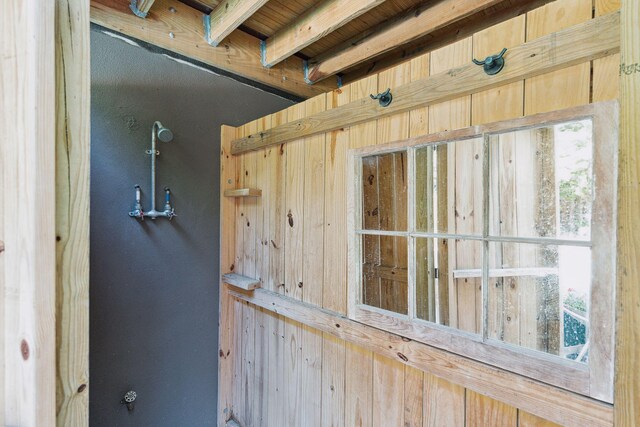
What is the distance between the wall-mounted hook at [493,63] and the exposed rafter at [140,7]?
4.91 ft

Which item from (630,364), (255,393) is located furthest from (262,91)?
(630,364)

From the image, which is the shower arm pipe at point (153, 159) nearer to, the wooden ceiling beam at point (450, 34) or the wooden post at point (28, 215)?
the wooden post at point (28, 215)

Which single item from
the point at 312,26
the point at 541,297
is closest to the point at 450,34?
the point at 312,26

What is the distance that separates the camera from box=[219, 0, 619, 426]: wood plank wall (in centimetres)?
79

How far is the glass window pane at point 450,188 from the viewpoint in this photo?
3.06 feet

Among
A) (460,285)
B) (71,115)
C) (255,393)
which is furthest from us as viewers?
(255,393)

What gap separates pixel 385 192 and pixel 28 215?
98 centimetres

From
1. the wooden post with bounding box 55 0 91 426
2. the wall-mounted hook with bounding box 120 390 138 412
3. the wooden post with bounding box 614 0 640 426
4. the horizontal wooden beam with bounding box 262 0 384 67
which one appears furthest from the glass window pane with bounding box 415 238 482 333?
the wall-mounted hook with bounding box 120 390 138 412

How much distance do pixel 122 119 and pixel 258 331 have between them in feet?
4.19

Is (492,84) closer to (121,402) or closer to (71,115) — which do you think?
(71,115)

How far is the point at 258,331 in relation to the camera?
1.70m

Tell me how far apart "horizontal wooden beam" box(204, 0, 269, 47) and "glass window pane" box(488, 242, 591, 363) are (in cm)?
140

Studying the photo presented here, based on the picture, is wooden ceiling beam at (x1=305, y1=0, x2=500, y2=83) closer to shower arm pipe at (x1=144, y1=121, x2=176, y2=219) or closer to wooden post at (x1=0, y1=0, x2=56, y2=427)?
shower arm pipe at (x1=144, y1=121, x2=176, y2=219)

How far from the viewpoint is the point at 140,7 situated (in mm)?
1465
